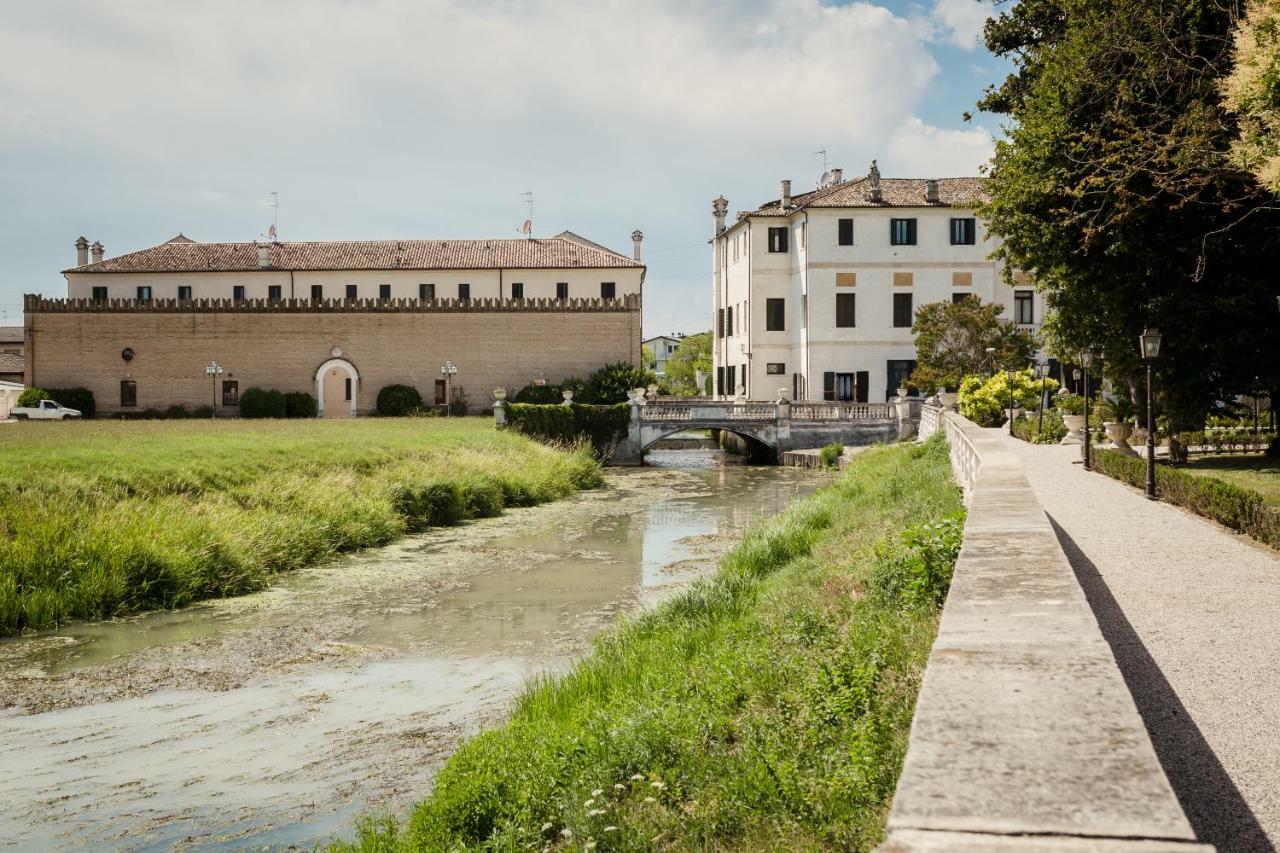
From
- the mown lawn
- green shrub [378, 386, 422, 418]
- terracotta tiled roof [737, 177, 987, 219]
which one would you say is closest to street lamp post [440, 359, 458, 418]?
green shrub [378, 386, 422, 418]

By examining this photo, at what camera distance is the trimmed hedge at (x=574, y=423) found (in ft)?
120

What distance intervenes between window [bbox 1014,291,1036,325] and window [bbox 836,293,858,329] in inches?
276

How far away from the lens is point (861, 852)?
407 centimetres

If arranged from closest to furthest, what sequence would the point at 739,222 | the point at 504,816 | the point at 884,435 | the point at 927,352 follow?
the point at 504,816, the point at 884,435, the point at 927,352, the point at 739,222

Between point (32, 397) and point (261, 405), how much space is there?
973 cm

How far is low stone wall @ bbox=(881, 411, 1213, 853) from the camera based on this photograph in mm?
2271

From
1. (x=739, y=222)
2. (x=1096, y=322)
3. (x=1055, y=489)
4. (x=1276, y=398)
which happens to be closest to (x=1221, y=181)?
(x=1055, y=489)

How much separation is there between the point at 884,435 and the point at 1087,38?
24729mm

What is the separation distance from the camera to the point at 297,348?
48.8 metres

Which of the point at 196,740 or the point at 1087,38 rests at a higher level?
the point at 1087,38

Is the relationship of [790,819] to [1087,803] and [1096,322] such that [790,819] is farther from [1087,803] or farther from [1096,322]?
[1096,322]

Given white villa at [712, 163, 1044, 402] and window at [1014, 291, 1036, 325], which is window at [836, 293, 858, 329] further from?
Result: window at [1014, 291, 1036, 325]

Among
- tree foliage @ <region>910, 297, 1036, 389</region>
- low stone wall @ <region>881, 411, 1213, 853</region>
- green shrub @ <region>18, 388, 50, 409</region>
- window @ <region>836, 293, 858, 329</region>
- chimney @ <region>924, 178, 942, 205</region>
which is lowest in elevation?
low stone wall @ <region>881, 411, 1213, 853</region>

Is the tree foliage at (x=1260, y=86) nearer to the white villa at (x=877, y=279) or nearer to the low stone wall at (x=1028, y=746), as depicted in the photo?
the low stone wall at (x=1028, y=746)
